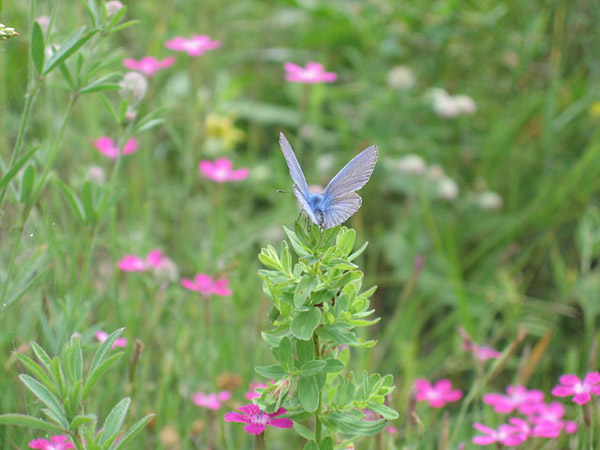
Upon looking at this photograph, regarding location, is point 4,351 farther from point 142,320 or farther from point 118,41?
point 118,41

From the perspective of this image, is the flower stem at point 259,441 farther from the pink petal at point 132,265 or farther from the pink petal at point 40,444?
the pink petal at point 132,265

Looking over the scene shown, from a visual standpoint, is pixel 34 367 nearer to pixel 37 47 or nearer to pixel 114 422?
pixel 114 422

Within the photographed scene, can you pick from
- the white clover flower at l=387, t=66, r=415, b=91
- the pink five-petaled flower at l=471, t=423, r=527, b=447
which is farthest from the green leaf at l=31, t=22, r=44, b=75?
the white clover flower at l=387, t=66, r=415, b=91

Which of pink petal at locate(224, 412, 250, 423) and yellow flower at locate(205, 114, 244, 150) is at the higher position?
pink petal at locate(224, 412, 250, 423)

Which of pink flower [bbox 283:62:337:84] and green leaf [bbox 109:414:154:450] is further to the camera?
pink flower [bbox 283:62:337:84]

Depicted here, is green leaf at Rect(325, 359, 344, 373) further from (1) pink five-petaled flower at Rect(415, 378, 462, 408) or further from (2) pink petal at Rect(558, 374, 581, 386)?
(1) pink five-petaled flower at Rect(415, 378, 462, 408)
